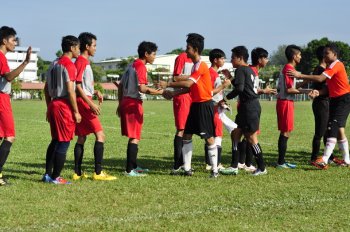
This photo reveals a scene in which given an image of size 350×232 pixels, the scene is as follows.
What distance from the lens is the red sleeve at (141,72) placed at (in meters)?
8.34

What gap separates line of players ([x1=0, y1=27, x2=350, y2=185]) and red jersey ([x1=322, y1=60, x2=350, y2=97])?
18mm

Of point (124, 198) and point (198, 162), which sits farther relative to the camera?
point (198, 162)

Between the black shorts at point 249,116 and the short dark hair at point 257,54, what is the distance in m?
1.27

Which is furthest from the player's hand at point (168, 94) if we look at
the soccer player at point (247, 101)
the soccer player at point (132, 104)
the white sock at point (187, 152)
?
the soccer player at point (247, 101)

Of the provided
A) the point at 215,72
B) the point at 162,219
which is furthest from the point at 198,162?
the point at 162,219

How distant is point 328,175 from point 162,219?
3.96 meters

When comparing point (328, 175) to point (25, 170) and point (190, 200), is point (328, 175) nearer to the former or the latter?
point (190, 200)

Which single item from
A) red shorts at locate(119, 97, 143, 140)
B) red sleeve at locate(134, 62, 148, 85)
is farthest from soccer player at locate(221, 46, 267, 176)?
red shorts at locate(119, 97, 143, 140)

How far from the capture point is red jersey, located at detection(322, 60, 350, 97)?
31.0ft

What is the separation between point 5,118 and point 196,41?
318cm

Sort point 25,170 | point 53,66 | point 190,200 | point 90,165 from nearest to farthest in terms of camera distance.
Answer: point 190,200
point 53,66
point 25,170
point 90,165

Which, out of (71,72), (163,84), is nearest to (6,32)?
(71,72)

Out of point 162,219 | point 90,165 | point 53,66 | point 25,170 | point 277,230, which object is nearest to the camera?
point 277,230

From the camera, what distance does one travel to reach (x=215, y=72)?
30.5ft
